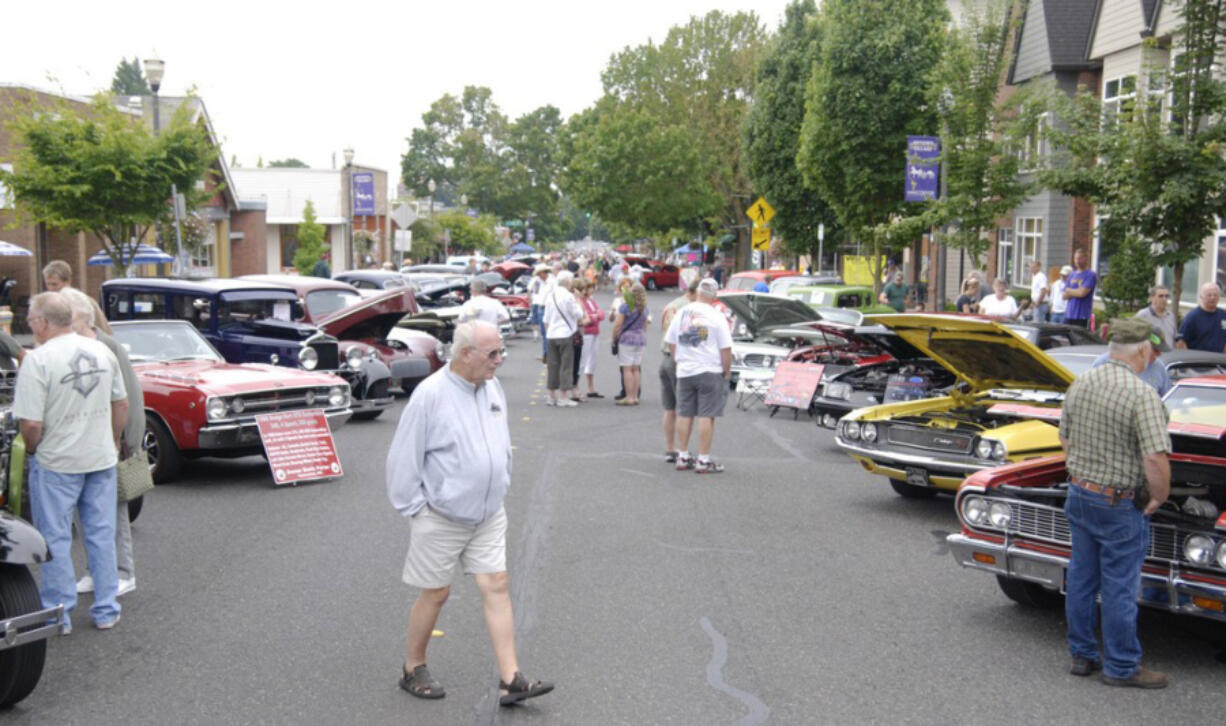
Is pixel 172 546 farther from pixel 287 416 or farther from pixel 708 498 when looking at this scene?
pixel 708 498

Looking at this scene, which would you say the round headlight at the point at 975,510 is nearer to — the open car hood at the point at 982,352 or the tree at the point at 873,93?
the open car hood at the point at 982,352

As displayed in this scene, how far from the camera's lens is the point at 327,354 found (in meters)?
14.2

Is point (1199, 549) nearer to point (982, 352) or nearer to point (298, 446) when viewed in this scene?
point (982, 352)

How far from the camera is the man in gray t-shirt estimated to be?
246 inches

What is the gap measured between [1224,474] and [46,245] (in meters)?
30.5

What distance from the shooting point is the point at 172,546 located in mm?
8438

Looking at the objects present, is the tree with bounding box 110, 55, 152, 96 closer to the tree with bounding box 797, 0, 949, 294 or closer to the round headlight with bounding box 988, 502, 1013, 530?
the tree with bounding box 797, 0, 949, 294

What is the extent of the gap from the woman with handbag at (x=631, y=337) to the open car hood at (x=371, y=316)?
2.85 metres

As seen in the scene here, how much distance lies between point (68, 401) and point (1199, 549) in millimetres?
5822

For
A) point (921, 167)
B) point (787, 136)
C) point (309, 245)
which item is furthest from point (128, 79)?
point (921, 167)

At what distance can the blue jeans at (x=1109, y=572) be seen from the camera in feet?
18.9

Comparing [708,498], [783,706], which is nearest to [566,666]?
[783,706]

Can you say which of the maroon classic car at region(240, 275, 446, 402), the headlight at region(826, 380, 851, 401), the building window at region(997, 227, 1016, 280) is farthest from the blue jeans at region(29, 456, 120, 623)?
the building window at region(997, 227, 1016, 280)

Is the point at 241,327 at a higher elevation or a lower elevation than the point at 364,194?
lower
